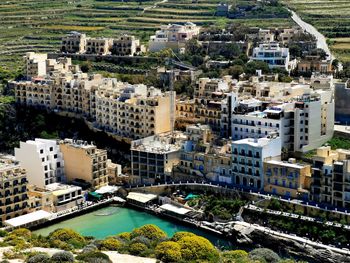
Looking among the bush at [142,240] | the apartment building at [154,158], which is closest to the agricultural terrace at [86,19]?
the apartment building at [154,158]

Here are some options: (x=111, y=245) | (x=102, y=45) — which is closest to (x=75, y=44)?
(x=102, y=45)

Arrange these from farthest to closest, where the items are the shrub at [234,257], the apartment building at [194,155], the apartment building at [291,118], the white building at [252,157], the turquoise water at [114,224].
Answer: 1. the apartment building at [291,118]
2. the apartment building at [194,155]
3. the white building at [252,157]
4. the turquoise water at [114,224]
5. the shrub at [234,257]

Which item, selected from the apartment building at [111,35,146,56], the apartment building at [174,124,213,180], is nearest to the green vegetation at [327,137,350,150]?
the apartment building at [174,124,213,180]

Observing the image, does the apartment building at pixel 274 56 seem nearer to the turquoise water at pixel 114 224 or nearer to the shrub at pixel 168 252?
the turquoise water at pixel 114 224

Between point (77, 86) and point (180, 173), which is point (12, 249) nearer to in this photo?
point (180, 173)

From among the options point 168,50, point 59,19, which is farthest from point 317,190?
point 59,19

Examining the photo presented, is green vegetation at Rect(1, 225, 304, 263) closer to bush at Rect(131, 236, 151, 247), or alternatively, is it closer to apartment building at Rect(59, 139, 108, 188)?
bush at Rect(131, 236, 151, 247)
